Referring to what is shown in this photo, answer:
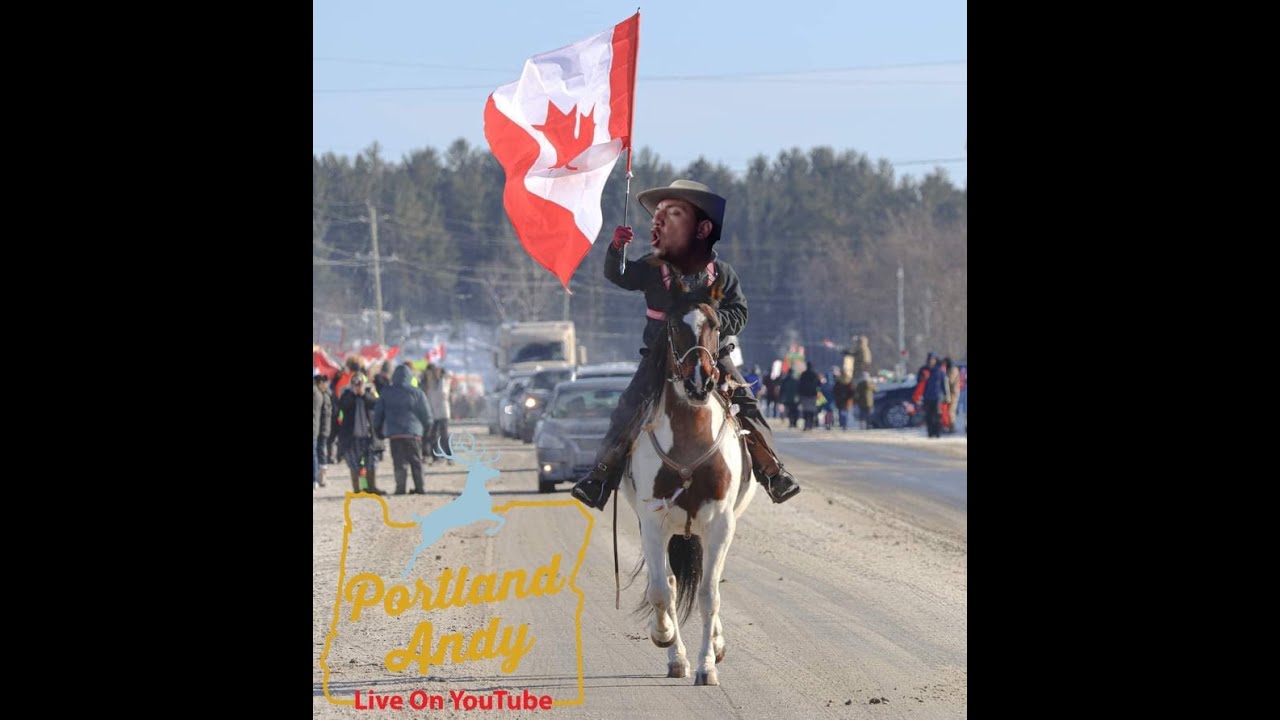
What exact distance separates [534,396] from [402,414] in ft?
59.9

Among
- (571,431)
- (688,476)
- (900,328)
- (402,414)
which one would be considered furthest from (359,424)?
(900,328)

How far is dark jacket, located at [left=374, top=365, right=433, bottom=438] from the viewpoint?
19859mm

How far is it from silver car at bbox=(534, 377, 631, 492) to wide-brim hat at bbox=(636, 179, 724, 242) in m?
12.9

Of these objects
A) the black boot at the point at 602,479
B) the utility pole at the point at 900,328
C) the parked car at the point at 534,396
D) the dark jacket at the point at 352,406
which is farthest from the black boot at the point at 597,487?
the utility pole at the point at 900,328

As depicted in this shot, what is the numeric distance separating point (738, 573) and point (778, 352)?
63178mm

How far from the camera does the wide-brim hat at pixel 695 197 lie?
885cm

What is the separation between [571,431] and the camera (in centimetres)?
2283

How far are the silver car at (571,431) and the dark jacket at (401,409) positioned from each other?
258cm

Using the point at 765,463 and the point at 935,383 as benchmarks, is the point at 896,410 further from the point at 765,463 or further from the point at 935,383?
the point at 765,463

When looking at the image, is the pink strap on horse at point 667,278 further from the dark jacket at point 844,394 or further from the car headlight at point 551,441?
the dark jacket at point 844,394

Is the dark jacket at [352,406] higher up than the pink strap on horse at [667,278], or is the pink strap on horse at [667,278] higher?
the pink strap on horse at [667,278]

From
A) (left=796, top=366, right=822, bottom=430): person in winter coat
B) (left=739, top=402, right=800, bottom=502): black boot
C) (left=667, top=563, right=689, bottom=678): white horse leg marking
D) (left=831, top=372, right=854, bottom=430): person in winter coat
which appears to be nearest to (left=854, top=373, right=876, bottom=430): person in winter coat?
(left=831, top=372, right=854, bottom=430): person in winter coat
